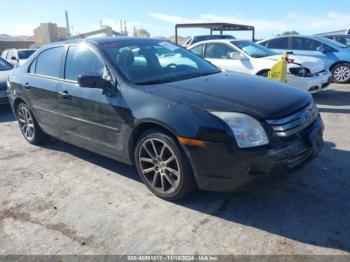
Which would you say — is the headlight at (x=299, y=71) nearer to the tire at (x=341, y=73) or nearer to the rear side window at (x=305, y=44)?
the rear side window at (x=305, y=44)

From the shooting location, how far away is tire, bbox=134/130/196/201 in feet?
10.9

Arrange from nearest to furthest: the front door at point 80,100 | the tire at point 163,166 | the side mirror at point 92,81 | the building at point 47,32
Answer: the tire at point 163,166, the side mirror at point 92,81, the front door at point 80,100, the building at point 47,32

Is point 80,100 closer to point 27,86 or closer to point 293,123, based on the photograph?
point 27,86

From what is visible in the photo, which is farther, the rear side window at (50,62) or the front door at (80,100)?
the rear side window at (50,62)

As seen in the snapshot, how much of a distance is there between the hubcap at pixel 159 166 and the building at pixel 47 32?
5008 cm

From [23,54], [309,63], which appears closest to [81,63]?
[309,63]

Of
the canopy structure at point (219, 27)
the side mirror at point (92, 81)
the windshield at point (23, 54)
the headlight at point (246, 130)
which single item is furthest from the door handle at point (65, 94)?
the canopy structure at point (219, 27)

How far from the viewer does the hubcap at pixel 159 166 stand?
135 inches

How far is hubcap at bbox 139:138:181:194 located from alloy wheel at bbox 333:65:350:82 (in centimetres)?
863

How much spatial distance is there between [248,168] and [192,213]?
774mm

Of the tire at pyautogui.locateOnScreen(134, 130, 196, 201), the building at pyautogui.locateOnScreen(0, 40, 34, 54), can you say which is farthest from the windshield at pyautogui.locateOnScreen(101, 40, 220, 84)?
the building at pyautogui.locateOnScreen(0, 40, 34, 54)

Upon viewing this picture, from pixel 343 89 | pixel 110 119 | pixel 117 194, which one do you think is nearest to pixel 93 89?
pixel 110 119

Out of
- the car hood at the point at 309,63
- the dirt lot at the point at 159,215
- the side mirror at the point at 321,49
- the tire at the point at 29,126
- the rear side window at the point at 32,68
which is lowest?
the dirt lot at the point at 159,215

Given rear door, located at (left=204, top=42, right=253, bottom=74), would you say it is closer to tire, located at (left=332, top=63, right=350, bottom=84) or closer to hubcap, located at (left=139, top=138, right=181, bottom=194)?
tire, located at (left=332, top=63, right=350, bottom=84)
